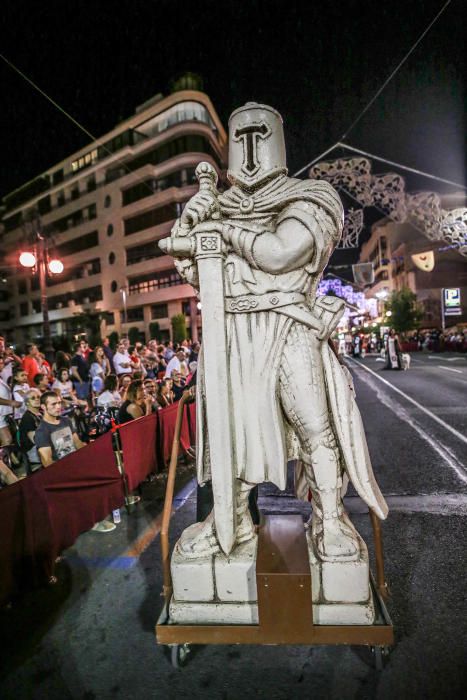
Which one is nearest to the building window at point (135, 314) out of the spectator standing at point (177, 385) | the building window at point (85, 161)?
the building window at point (85, 161)

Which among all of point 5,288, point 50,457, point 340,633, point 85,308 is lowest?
point 340,633

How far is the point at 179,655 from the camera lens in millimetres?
2230

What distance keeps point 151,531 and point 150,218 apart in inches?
1488

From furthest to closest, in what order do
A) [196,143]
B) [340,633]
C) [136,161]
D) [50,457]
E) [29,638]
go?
[136,161], [196,143], [50,457], [29,638], [340,633]

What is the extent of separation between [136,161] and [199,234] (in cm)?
4215

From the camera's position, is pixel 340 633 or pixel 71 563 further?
pixel 71 563

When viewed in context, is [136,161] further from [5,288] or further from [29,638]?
[29,638]

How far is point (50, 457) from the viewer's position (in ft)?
14.8

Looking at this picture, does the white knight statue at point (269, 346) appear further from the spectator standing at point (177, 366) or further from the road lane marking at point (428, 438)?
the spectator standing at point (177, 366)

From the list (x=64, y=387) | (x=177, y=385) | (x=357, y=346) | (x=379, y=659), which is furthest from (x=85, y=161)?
(x=379, y=659)

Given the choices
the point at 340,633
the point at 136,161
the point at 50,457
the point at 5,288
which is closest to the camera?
the point at 340,633

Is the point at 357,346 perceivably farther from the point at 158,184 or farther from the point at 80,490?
the point at 80,490

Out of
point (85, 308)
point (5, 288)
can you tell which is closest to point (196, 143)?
point (85, 308)

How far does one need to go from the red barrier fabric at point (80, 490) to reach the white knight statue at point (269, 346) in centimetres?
167
